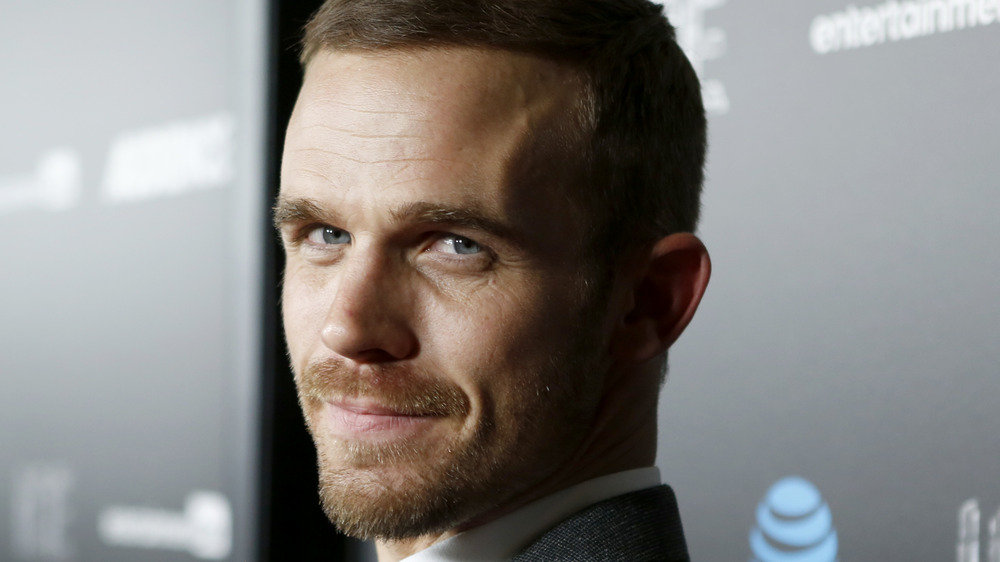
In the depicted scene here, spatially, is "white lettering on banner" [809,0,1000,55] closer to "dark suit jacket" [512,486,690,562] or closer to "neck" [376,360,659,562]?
"neck" [376,360,659,562]

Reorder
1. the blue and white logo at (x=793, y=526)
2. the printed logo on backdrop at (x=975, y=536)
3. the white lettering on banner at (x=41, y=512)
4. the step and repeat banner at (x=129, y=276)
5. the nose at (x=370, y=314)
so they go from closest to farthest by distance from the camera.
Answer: the nose at (x=370, y=314) → the printed logo on backdrop at (x=975, y=536) → the blue and white logo at (x=793, y=526) → the step and repeat banner at (x=129, y=276) → the white lettering on banner at (x=41, y=512)

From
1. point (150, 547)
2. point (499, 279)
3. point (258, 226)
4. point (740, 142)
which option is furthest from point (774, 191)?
point (150, 547)

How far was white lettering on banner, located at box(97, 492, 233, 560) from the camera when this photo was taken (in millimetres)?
2053

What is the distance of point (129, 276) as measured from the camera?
2.23 meters

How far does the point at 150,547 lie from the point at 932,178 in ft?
5.53

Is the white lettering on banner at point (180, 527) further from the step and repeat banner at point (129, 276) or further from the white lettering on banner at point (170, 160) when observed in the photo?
the white lettering on banner at point (170, 160)

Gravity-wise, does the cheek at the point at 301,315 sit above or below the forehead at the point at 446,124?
below

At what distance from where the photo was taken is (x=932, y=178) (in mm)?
1200

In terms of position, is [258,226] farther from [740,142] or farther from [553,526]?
[553,526]

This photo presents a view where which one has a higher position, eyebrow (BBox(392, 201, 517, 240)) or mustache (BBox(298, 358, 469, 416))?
eyebrow (BBox(392, 201, 517, 240))

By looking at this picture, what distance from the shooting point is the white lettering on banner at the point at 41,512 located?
2.37 metres

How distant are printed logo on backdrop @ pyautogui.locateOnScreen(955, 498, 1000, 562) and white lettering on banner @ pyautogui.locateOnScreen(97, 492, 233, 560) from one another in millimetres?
1328

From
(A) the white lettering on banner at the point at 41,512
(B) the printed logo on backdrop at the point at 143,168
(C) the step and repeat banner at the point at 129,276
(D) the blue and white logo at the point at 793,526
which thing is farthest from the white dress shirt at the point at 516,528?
(A) the white lettering on banner at the point at 41,512

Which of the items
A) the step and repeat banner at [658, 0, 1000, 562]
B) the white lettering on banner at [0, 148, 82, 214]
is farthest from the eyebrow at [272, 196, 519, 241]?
the white lettering on banner at [0, 148, 82, 214]
